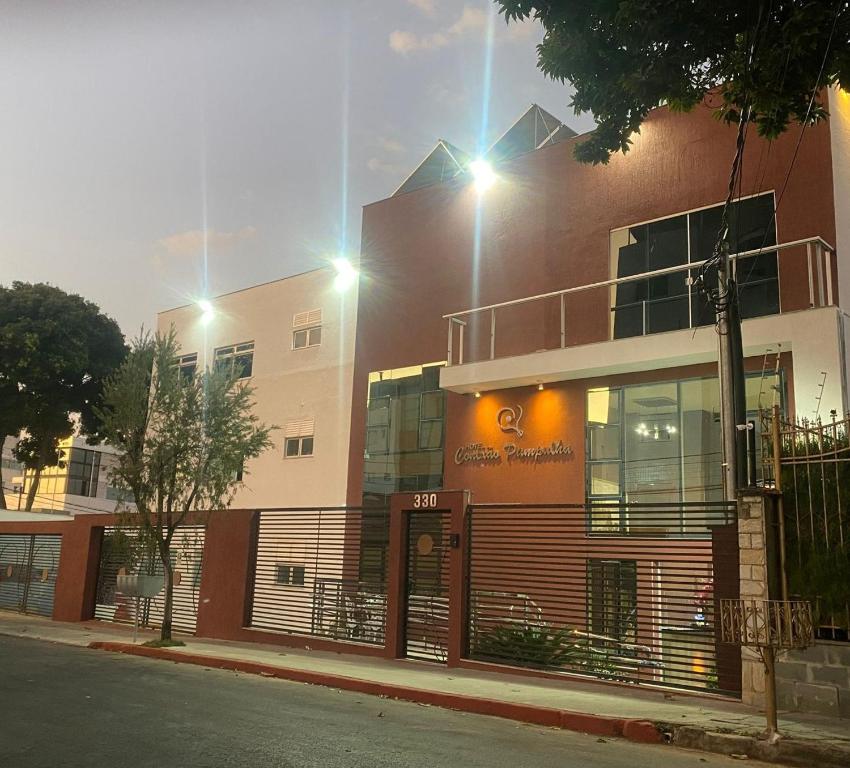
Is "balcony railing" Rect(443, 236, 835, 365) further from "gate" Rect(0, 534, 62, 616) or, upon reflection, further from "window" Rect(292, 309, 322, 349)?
"gate" Rect(0, 534, 62, 616)

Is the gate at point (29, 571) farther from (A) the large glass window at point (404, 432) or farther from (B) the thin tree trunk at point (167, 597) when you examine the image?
(A) the large glass window at point (404, 432)

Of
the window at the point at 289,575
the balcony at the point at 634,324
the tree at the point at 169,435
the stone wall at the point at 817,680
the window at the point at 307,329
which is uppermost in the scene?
the window at the point at 307,329

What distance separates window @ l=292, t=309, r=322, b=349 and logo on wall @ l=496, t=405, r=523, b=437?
26.5ft

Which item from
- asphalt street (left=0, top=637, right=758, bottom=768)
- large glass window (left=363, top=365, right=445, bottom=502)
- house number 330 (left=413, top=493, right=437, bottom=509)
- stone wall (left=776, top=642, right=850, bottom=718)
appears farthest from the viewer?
large glass window (left=363, top=365, right=445, bottom=502)

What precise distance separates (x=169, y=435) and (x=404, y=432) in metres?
7.00

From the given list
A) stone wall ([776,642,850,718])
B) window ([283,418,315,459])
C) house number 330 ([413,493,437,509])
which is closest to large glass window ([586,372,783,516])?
house number 330 ([413,493,437,509])

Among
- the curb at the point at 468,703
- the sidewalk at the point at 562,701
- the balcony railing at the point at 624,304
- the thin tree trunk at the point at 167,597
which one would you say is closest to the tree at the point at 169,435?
the thin tree trunk at the point at 167,597

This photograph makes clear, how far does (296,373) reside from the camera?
1044 inches

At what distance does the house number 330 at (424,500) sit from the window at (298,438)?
1043cm

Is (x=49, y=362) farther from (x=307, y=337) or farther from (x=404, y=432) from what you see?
(x=404, y=432)

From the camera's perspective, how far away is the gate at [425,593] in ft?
48.1

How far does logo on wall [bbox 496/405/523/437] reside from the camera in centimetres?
1952

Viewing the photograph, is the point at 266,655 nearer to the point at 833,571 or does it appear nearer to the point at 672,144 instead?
the point at 833,571

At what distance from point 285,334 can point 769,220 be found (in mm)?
15498
